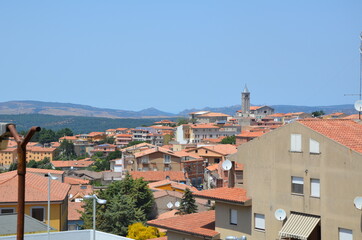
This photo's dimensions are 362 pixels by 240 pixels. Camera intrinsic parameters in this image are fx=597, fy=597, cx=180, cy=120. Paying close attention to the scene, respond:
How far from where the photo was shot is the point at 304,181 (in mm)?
18062

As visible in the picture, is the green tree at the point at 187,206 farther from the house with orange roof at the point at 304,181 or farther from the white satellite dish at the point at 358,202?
the white satellite dish at the point at 358,202

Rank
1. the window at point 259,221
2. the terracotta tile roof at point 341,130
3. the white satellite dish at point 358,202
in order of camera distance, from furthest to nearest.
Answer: the window at point 259,221 < the terracotta tile roof at point 341,130 < the white satellite dish at point 358,202

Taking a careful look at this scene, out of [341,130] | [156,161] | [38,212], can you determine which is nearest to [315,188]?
[341,130]

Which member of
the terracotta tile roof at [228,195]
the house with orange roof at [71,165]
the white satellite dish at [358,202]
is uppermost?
the white satellite dish at [358,202]

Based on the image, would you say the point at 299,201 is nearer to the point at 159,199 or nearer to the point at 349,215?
the point at 349,215

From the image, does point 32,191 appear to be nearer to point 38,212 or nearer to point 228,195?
Result: point 38,212

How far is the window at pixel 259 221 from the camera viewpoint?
1930 centimetres

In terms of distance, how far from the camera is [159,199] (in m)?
56.6

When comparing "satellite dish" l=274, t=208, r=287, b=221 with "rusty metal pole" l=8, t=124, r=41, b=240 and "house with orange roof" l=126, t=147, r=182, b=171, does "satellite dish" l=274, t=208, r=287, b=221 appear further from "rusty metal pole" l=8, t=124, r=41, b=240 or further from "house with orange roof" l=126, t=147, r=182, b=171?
"house with orange roof" l=126, t=147, r=182, b=171

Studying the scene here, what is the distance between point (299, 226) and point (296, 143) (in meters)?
2.50

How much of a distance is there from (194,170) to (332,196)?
8223 cm

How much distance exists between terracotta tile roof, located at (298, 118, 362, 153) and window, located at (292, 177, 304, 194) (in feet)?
5.26

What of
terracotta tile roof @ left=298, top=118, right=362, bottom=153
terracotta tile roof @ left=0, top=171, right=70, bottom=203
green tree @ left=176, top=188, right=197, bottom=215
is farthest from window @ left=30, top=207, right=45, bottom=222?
green tree @ left=176, top=188, right=197, bottom=215

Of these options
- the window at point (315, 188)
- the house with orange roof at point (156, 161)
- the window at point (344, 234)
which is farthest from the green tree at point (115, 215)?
the house with orange roof at point (156, 161)
